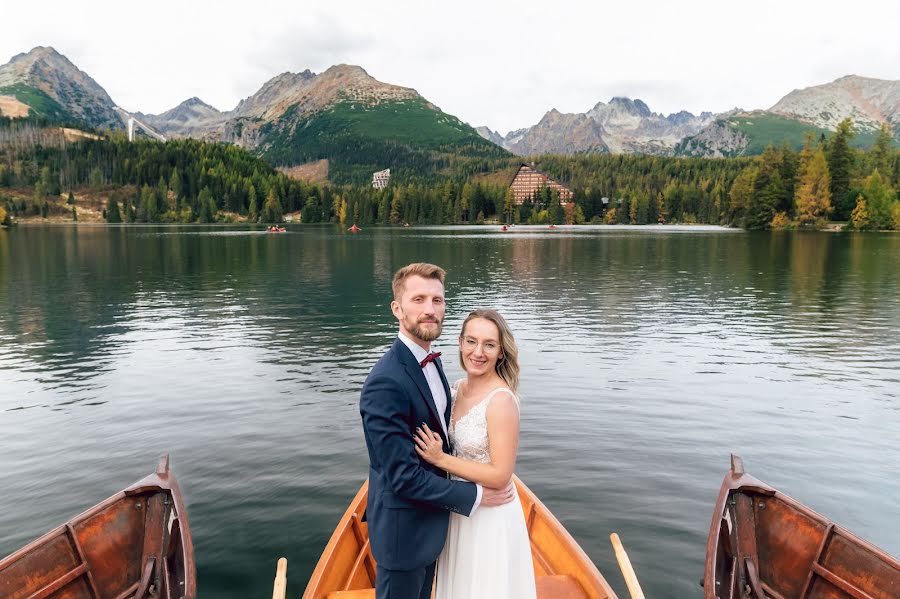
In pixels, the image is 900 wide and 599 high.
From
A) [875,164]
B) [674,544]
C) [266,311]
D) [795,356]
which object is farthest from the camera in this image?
[875,164]

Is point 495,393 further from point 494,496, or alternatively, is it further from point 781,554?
point 781,554

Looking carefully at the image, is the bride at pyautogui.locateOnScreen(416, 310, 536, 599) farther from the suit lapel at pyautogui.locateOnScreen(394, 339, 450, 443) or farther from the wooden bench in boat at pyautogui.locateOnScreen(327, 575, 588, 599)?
the wooden bench in boat at pyautogui.locateOnScreen(327, 575, 588, 599)

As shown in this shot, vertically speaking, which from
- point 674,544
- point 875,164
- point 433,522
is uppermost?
point 875,164

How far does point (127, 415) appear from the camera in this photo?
18.3 meters

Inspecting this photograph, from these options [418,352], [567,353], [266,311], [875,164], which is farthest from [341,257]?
[875,164]

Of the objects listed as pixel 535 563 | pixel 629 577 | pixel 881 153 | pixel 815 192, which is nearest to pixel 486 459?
pixel 629 577

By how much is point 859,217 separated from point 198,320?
141347 mm

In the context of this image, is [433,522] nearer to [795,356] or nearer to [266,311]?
[795,356]

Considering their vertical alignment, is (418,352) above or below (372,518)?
above

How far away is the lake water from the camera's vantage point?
11930mm

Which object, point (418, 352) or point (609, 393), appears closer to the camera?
point (418, 352)

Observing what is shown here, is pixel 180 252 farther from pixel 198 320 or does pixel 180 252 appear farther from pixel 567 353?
pixel 567 353

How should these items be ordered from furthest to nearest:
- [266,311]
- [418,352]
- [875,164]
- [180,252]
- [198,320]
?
1. [875,164]
2. [180,252]
3. [266,311]
4. [198,320]
5. [418,352]

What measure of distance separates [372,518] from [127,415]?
16700 mm
